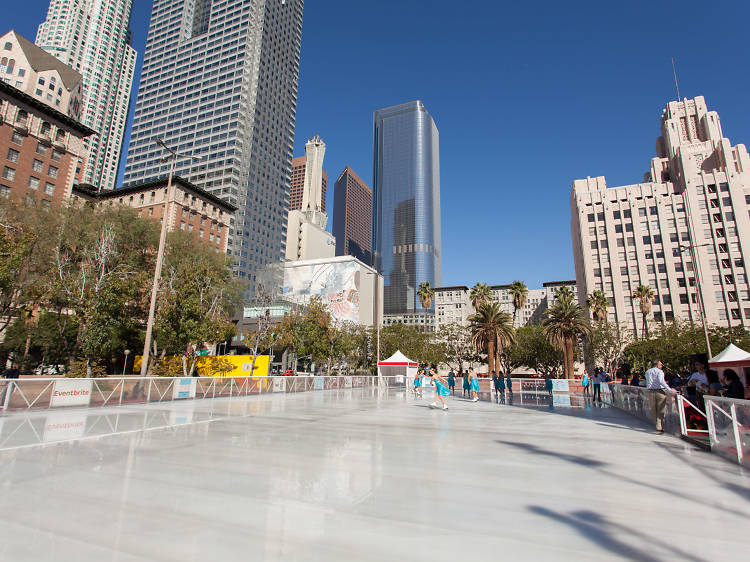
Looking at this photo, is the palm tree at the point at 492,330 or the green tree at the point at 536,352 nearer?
the palm tree at the point at 492,330

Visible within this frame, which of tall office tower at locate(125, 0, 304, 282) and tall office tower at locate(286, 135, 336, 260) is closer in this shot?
tall office tower at locate(125, 0, 304, 282)

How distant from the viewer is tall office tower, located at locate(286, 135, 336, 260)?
165375mm

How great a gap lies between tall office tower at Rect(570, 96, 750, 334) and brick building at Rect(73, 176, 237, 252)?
83.9m

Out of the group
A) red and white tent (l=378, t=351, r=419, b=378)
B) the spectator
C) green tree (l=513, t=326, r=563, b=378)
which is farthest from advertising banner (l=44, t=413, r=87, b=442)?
green tree (l=513, t=326, r=563, b=378)

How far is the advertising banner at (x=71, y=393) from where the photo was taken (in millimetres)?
14148

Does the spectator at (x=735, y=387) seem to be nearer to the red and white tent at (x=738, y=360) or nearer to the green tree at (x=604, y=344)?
the red and white tent at (x=738, y=360)

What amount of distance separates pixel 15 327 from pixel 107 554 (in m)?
55.6

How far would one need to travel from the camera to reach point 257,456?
7.27 meters

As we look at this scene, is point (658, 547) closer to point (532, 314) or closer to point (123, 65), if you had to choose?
point (532, 314)

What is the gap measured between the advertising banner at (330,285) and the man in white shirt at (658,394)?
9898 cm

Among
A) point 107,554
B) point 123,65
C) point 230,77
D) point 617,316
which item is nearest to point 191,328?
point 107,554

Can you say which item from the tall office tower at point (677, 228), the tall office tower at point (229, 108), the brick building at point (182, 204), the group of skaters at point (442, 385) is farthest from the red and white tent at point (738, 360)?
the tall office tower at point (229, 108)

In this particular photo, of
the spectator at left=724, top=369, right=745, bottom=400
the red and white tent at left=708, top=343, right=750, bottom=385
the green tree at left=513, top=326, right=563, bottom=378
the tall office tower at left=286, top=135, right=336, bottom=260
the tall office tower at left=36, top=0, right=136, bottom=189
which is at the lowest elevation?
the spectator at left=724, top=369, right=745, bottom=400

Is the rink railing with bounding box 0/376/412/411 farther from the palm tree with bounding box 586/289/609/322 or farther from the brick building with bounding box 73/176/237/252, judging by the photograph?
the brick building with bounding box 73/176/237/252
